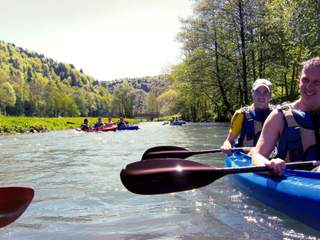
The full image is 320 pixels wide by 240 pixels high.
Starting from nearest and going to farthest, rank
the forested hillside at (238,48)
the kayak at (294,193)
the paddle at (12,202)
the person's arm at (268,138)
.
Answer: the paddle at (12,202), the kayak at (294,193), the person's arm at (268,138), the forested hillside at (238,48)

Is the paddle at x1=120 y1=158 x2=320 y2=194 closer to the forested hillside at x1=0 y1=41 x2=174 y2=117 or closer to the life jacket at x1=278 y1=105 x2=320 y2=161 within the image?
the life jacket at x1=278 y1=105 x2=320 y2=161

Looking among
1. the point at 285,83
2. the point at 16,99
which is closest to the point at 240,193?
the point at 285,83

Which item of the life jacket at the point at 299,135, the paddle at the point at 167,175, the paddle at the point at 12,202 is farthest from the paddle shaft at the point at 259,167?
the paddle at the point at 12,202

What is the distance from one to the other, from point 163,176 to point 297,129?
138 cm

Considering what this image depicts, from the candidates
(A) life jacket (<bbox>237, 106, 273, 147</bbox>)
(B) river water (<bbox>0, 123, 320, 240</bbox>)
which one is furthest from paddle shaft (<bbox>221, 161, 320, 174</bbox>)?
(A) life jacket (<bbox>237, 106, 273, 147</bbox>)

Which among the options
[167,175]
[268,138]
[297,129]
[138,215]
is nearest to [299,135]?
[297,129]

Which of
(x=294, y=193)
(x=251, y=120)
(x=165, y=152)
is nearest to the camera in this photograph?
(x=294, y=193)

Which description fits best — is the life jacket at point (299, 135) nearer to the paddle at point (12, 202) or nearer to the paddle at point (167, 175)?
the paddle at point (167, 175)

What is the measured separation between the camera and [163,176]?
12.7 feet

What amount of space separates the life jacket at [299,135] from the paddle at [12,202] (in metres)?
2.43

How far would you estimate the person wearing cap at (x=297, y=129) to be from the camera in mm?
4047

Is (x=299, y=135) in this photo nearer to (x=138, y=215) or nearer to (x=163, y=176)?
(x=163, y=176)

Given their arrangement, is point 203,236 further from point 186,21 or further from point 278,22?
point 186,21

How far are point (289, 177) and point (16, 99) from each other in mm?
84987
